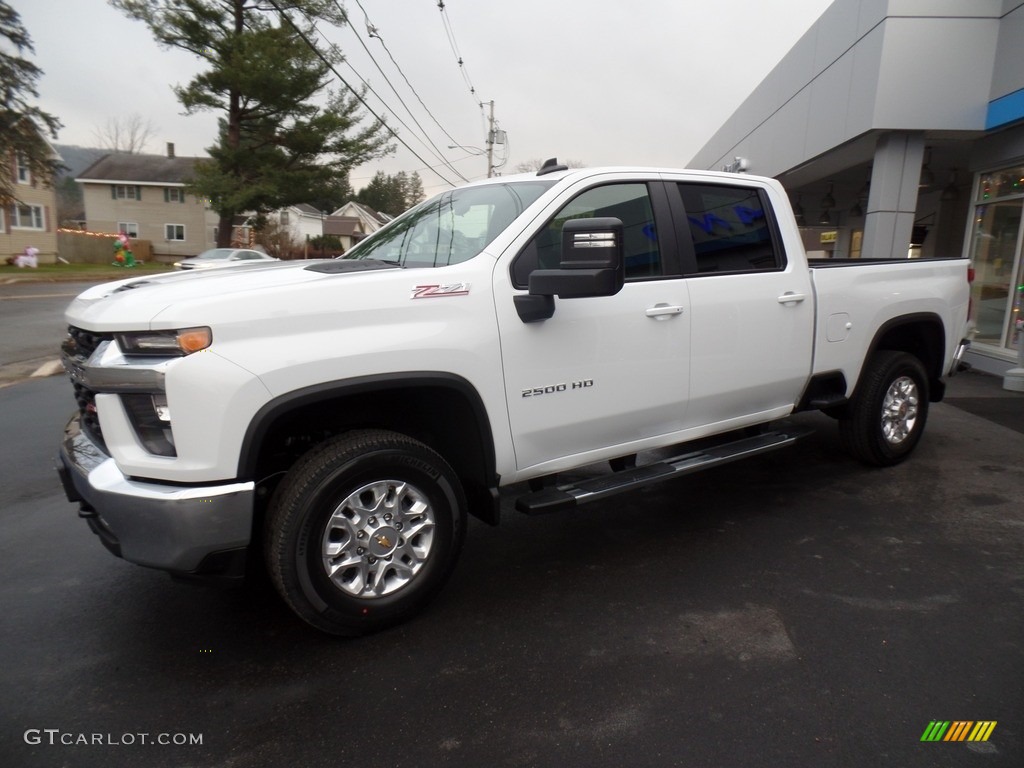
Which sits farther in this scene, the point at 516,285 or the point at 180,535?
the point at 516,285

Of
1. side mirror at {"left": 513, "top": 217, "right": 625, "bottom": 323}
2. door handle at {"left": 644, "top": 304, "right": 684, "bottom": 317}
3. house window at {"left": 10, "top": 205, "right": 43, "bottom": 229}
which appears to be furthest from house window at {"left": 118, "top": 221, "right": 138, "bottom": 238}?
side mirror at {"left": 513, "top": 217, "right": 625, "bottom": 323}

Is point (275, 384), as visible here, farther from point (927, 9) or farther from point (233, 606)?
point (927, 9)

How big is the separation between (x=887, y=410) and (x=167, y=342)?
4904mm

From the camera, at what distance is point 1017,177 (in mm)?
10133

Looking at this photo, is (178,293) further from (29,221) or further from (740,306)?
(29,221)

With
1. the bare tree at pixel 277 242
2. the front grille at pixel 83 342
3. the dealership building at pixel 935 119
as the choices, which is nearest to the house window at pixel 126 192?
the bare tree at pixel 277 242

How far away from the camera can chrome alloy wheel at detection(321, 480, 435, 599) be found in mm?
2938

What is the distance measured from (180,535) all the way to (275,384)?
2.12 ft

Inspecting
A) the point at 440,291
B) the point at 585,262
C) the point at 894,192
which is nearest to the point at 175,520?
the point at 440,291

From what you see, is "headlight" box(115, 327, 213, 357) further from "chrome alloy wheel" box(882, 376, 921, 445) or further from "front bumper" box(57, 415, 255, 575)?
"chrome alloy wheel" box(882, 376, 921, 445)

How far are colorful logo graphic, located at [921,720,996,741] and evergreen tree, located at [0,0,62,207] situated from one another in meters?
36.8

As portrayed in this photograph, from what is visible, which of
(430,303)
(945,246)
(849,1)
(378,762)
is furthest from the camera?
(945,246)

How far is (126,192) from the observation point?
53031 millimetres

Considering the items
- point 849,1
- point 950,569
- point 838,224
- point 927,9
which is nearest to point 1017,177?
point 927,9
